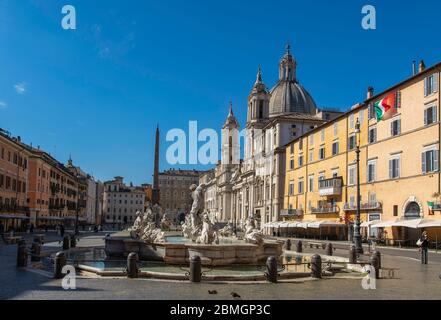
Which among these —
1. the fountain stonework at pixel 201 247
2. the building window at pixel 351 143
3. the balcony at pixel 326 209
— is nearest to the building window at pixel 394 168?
the building window at pixel 351 143

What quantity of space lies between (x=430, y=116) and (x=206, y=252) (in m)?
26.0

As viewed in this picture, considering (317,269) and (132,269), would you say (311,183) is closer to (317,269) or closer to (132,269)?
(317,269)

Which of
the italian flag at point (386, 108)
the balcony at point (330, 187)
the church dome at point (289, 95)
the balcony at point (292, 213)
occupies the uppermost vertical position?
the church dome at point (289, 95)

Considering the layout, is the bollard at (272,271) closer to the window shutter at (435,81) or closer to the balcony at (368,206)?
the window shutter at (435,81)

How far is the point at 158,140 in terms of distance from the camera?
4934cm

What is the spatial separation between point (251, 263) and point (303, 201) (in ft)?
152

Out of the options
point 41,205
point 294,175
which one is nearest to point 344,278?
point 294,175

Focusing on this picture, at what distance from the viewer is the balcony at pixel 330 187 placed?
5434cm

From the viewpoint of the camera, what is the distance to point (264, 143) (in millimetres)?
90750

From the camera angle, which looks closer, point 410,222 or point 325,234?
point 410,222

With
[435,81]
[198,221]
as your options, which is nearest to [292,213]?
[435,81]

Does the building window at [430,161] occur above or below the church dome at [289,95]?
below

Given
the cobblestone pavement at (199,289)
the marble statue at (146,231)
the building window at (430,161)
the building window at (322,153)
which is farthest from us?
the building window at (322,153)
